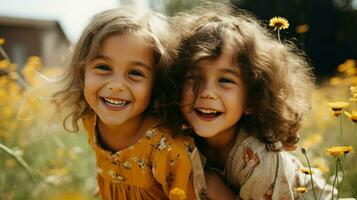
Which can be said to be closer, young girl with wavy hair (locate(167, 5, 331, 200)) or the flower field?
young girl with wavy hair (locate(167, 5, 331, 200))

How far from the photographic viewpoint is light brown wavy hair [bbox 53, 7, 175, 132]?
2.27m

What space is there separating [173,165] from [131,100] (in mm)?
344

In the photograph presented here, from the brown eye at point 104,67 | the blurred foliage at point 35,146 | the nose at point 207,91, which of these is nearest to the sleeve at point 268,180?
the nose at point 207,91

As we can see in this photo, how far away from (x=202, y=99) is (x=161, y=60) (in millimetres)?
244

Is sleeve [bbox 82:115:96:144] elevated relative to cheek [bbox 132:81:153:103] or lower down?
lower down

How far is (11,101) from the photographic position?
402cm

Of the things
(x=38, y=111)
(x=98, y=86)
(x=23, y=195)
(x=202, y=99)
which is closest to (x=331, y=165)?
(x=202, y=99)

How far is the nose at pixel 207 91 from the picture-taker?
7.25ft

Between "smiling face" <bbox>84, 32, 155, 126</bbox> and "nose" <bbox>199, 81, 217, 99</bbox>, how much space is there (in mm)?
233

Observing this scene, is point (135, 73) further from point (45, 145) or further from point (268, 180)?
point (45, 145)

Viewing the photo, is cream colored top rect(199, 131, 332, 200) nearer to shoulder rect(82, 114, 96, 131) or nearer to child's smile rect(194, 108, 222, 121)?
child's smile rect(194, 108, 222, 121)

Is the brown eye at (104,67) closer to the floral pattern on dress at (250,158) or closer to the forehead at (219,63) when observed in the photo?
the forehead at (219,63)

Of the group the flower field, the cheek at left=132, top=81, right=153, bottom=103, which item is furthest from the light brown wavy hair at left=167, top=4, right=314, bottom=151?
the flower field

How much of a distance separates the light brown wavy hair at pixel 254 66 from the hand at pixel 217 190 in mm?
269
